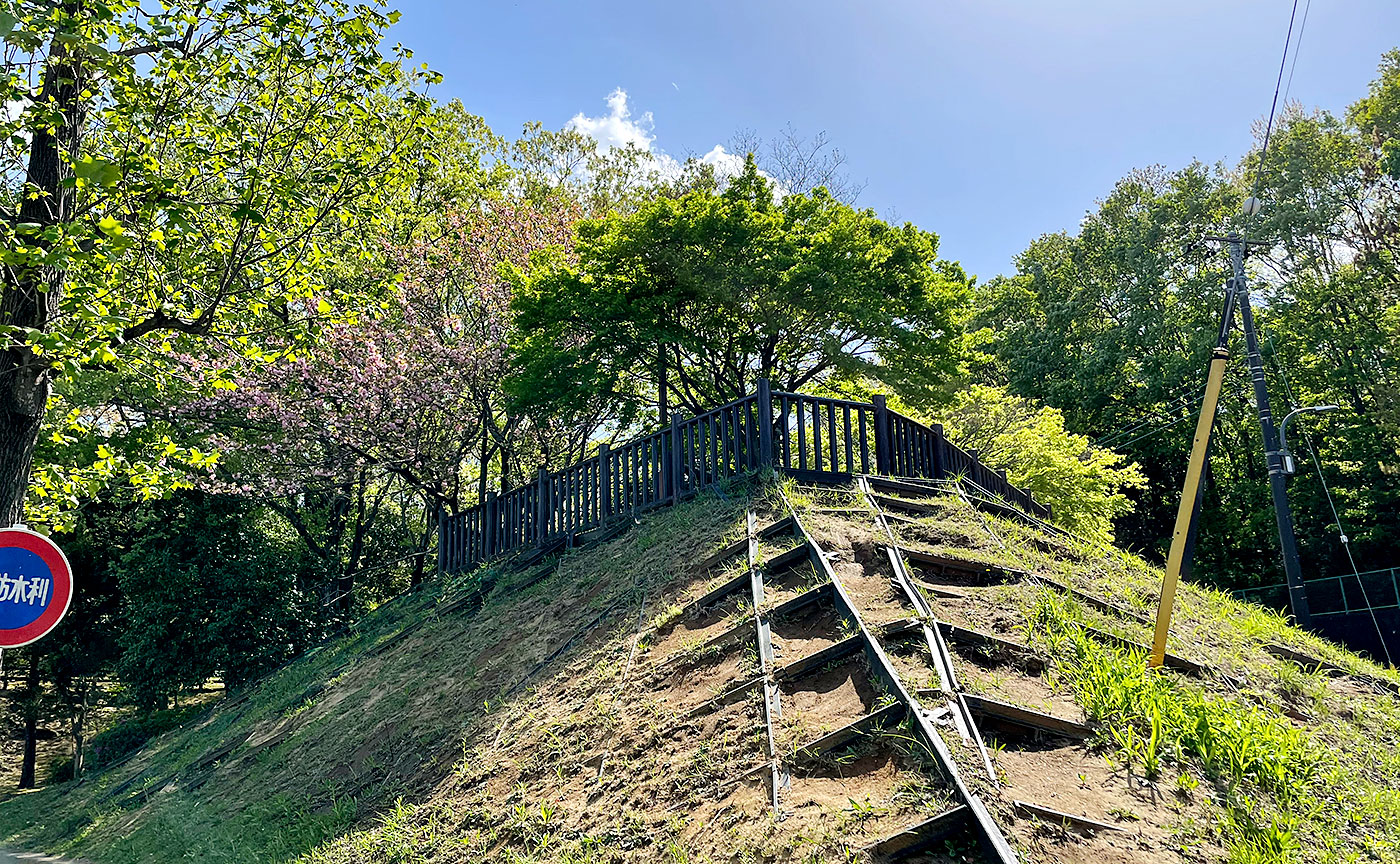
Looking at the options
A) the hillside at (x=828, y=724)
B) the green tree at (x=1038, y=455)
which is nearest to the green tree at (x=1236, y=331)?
the green tree at (x=1038, y=455)

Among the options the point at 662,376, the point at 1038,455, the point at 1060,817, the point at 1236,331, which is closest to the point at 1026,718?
the point at 1060,817

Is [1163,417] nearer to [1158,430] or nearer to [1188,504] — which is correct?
[1158,430]

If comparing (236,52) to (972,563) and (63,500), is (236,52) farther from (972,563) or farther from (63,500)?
(972,563)

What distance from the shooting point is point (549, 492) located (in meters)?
11.1

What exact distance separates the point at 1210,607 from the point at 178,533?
62.4ft

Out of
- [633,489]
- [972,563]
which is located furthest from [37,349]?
[972,563]

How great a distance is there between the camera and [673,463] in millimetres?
9234

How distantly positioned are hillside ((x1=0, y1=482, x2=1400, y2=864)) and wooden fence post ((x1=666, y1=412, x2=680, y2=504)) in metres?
0.32

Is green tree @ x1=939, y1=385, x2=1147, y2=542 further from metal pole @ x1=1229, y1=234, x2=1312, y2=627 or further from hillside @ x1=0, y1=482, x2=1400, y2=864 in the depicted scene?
hillside @ x1=0, y1=482, x2=1400, y2=864

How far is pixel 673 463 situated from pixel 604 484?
A: 117 centimetres

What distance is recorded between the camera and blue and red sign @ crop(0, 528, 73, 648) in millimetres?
4352

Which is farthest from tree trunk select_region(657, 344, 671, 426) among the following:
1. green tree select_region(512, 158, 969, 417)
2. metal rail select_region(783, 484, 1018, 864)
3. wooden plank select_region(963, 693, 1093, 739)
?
wooden plank select_region(963, 693, 1093, 739)

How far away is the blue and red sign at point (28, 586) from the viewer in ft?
14.3

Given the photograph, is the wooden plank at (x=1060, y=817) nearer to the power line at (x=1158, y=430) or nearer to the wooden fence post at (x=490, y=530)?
the wooden fence post at (x=490, y=530)
